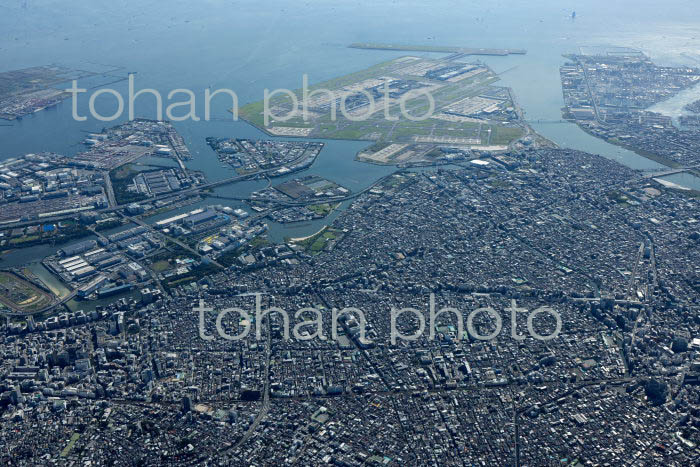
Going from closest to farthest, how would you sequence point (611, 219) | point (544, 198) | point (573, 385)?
1. point (573, 385)
2. point (611, 219)
3. point (544, 198)

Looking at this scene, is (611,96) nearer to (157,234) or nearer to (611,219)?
(611,219)

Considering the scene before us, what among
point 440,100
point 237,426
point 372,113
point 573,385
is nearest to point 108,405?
point 237,426

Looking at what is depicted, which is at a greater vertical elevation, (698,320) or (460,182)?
(460,182)

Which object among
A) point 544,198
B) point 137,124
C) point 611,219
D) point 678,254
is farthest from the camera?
point 137,124

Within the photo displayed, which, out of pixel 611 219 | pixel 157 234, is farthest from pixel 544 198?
pixel 157 234

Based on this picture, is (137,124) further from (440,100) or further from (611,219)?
(611,219)

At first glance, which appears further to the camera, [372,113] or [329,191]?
[372,113]

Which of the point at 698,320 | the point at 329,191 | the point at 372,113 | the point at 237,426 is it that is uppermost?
the point at 372,113
